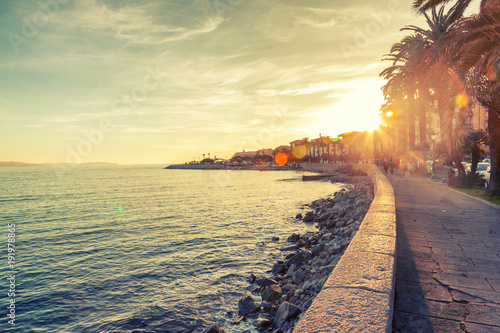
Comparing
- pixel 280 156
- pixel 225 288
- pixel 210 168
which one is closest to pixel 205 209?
pixel 225 288

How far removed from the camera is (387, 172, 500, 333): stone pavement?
2949mm

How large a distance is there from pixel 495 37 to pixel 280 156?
133295 mm

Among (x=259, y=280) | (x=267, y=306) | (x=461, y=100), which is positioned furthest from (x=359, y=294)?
(x=461, y=100)

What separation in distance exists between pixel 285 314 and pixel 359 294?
10.8ft

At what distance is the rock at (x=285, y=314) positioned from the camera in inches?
218

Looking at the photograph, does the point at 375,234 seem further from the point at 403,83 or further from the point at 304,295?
the point at 403,83

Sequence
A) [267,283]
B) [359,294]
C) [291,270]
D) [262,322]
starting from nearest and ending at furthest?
[359,294] < [262,322] < [267,283] < [291,270]

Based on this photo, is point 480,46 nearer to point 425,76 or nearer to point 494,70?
point 494,70

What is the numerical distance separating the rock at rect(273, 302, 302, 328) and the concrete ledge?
80.2 inches

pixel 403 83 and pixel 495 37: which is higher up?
pixel 403 83

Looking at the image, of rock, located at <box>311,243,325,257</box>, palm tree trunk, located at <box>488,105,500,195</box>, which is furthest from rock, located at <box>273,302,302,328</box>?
palm tree trunk, located at <box>488,105,500,195</box>

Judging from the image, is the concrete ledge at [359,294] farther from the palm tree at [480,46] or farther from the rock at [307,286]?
the palm tree at [480,46]

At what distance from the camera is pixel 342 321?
234 centimetres

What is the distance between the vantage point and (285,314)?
221 inches
